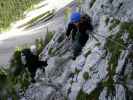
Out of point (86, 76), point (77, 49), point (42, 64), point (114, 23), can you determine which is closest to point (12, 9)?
point (42, 64)

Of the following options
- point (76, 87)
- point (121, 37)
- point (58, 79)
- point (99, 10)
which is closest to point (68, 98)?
point (76, 87)

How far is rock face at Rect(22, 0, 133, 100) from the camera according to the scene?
18906 mm

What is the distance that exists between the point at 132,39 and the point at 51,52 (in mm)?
7907

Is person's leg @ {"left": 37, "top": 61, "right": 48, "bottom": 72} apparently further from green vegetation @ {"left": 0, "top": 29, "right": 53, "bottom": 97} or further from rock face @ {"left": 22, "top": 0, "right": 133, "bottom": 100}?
green vegetation @ {"left": 0, "top": 29, "right": 53, "bottom": 97}

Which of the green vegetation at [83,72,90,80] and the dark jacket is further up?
the dark jacket

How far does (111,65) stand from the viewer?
1970 centimetres

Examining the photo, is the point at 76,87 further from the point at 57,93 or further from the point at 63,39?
the point at 63,39

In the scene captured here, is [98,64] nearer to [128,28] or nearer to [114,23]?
[128,28]

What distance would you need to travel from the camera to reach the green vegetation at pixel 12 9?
325ft

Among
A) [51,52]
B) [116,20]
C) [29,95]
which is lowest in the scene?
[29,95]

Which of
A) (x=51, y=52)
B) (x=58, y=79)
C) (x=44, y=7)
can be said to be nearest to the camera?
(x=58, y=79)

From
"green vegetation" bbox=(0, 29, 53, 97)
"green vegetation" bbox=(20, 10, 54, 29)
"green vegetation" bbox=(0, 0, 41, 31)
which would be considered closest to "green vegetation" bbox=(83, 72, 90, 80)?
"green vegetation" bbox=(0, 29, 53, 97)

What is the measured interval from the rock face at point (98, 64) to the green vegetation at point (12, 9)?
70423mm

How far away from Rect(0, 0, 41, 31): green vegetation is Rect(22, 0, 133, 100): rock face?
231 ft
